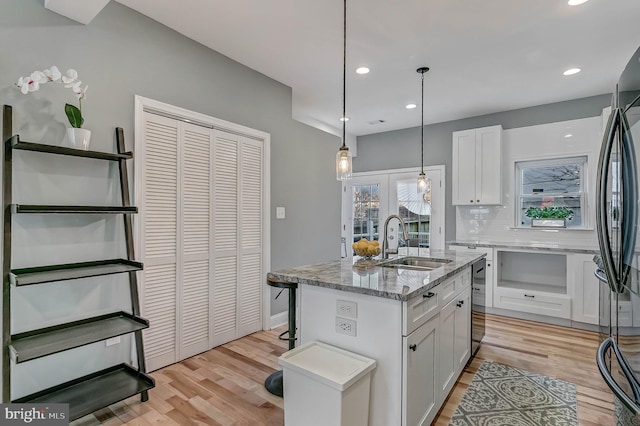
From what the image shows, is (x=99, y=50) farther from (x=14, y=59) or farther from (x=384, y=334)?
(x=384, y=334)

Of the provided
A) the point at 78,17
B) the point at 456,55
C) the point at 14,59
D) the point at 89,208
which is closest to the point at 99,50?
the point at 78,17

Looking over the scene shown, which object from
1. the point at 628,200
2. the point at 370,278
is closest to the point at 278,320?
the point at 370,278

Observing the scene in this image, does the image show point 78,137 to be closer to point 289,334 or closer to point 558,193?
point 289,334

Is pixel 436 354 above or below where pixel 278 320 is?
above

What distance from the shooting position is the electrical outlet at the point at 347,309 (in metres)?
1.80

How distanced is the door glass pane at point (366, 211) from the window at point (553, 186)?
7.60 feet

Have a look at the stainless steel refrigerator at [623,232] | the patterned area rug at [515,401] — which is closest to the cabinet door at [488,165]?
the patterned area rug at [515,401]

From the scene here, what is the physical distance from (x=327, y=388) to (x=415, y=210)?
15.1ft

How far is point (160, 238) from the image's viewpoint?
275cm

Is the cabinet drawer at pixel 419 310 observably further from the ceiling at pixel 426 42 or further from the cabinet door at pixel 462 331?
the ceiling at pixel 426 42

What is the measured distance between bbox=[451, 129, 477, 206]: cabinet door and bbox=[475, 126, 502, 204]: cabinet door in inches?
2.2

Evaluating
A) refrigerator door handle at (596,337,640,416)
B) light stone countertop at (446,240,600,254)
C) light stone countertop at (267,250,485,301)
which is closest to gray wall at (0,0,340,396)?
light stone countertop at (267,250,485,301)

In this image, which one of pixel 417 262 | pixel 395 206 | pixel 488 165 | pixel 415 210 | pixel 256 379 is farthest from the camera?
Result: pixel 395 206

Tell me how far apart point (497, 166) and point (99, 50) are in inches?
185
